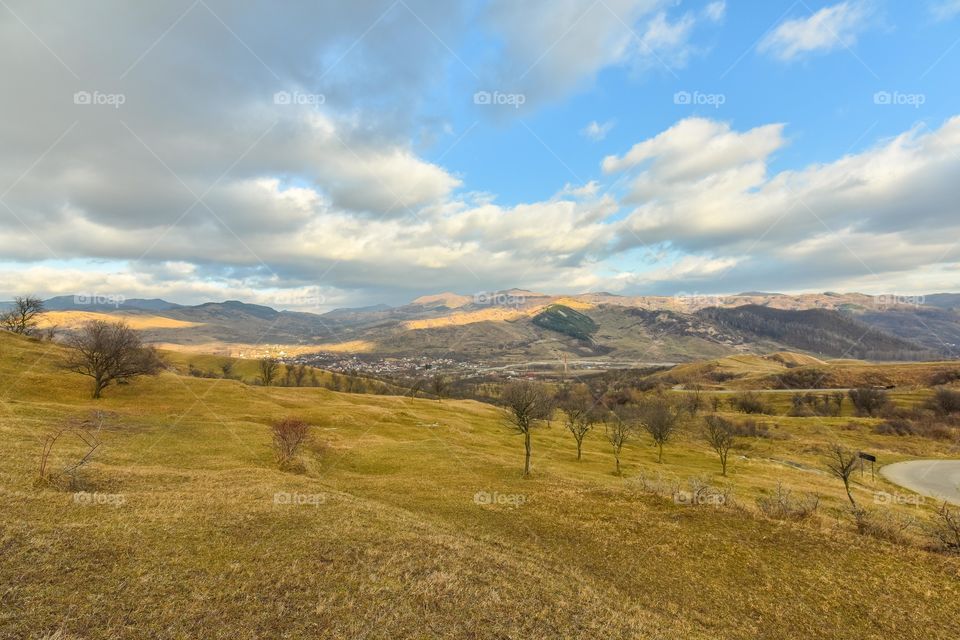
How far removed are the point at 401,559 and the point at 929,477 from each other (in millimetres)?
88568

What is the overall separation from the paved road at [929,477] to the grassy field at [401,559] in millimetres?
46303

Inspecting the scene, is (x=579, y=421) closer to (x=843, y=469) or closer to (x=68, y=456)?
(x=843, y=469)

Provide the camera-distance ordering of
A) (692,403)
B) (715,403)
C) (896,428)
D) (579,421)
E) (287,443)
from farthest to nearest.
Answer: (715,403), (692,403), (896,428), (579,421), (287,443)

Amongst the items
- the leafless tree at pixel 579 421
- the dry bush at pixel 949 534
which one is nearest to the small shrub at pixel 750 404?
the leafless tree at pixel 579 421

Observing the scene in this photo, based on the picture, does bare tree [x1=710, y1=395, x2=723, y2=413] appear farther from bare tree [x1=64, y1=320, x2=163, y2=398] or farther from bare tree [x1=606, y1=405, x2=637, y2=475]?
bare tree [x1=64, y1=320, x2=163, y2=398]

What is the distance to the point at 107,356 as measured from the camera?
6006 cm

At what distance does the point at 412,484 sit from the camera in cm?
3475

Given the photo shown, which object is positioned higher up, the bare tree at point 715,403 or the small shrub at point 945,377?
the small shrub at point 945,377

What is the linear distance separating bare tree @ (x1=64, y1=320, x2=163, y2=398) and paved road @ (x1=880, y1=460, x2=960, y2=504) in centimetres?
11678

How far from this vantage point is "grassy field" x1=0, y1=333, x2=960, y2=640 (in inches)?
507

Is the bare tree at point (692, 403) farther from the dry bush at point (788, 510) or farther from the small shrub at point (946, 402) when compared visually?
the dry bush at point (788, 510)

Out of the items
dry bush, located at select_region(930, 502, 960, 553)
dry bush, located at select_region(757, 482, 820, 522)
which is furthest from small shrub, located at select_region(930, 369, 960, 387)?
dry bush, located at select_region(757, 482, 820, 522)

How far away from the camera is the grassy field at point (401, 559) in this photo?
1288 cm

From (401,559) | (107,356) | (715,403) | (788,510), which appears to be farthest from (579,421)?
(715,403)
